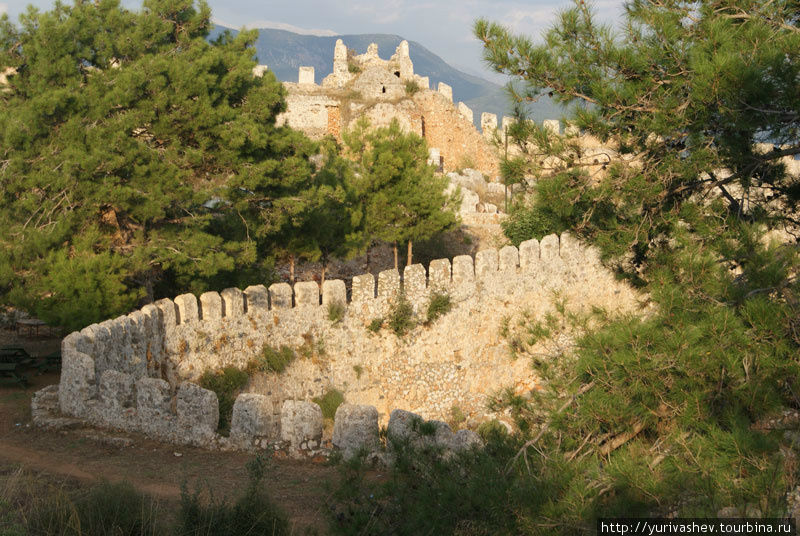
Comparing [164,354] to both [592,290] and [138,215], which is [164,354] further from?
[592,290]

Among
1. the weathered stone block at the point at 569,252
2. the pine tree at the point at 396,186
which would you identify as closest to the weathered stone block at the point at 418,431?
the weathered stone block at the point at 569,252

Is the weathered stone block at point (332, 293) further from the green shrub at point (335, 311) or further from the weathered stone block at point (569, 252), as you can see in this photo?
the weathered stone block at point (569, 252)

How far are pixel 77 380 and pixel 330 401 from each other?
428cm

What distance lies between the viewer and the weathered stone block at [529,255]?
557 inches

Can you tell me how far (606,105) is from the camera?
595 centimetres

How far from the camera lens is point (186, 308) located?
10.1 metres

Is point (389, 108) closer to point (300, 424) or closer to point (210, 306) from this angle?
point (210, 306)

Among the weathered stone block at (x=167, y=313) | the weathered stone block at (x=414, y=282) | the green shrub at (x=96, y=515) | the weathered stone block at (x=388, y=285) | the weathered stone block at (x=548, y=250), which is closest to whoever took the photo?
the green shrub at (x=96, y=515)

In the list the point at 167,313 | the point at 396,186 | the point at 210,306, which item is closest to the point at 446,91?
the point at 396,186

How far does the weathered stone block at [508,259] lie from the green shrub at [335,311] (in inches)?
137

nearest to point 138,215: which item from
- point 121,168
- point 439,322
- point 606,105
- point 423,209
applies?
point 121,168

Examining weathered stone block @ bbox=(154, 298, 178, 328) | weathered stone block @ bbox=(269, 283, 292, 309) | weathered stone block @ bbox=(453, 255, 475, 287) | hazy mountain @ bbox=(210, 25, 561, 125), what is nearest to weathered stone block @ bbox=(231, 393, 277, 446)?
weathered stone block @ bbox=(154, 298, 178, 328)

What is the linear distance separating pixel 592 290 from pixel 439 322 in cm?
356

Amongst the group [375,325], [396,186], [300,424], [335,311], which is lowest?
[300,424]
